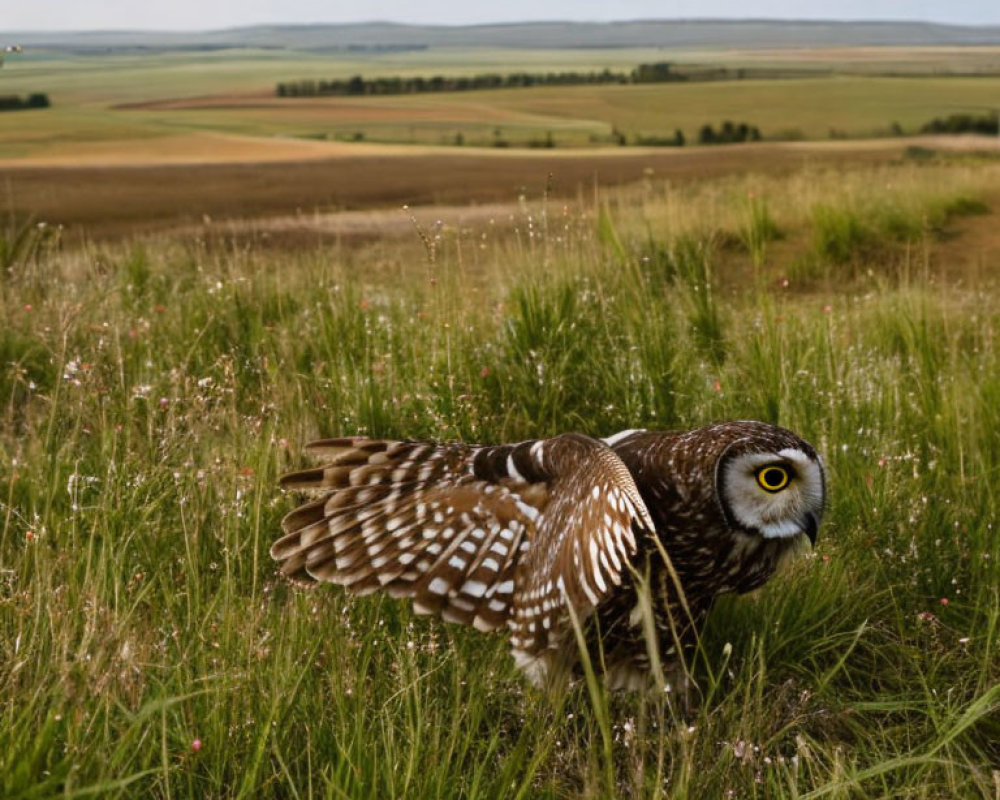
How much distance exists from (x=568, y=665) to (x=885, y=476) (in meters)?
1.43

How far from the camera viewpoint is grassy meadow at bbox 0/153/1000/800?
7.89 feet

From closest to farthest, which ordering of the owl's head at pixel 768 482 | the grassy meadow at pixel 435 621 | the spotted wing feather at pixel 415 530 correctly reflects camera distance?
the grassy meadow at pixel 435 621
the owl's head at pixel 768 482
the spotted wing feather at pixel 415 530

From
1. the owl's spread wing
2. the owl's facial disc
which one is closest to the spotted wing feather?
the owl's spread wing

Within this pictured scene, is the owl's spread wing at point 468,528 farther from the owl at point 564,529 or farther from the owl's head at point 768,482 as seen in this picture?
the owl's head at point 768,482

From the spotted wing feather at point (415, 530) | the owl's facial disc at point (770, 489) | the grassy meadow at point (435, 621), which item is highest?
the owl's facial disc at point (770, 489)

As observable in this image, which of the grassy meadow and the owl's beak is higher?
the owl's beak

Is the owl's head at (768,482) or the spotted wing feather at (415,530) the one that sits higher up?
the owl's head at (768,482)

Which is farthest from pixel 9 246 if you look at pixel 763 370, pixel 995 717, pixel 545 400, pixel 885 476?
pixel 995 717

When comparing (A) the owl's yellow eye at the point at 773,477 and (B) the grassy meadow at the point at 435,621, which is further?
(A) the owl's yellow eye at the point at 773,477

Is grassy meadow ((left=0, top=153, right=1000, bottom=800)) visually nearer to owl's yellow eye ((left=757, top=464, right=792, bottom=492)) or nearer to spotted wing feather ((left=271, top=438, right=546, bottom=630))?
spotted wing feather ((left=271, top=438, right=546, bottom=630))

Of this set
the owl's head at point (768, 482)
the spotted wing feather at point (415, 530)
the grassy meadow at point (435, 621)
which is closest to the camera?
the grassy meadow at point (435, 621)

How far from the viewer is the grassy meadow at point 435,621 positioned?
2.40 meters

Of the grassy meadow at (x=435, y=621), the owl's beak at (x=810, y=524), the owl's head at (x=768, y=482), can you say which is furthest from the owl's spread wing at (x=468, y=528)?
the owl's beak at (x=810, y=524)

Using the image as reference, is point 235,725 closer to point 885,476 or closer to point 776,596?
point 776,596
